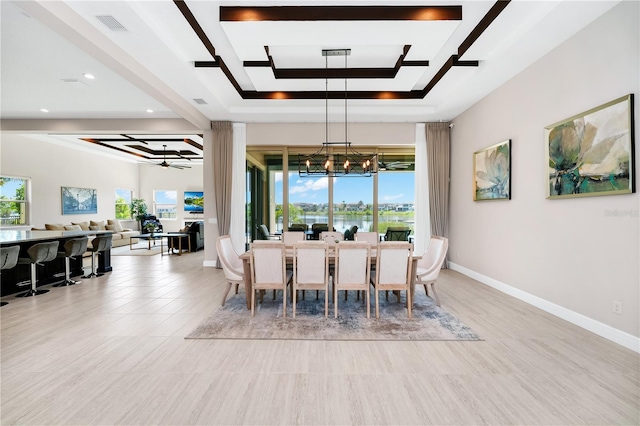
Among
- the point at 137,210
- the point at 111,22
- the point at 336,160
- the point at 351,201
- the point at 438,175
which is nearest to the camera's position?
the point at 111,22

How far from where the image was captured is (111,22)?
3021 mm

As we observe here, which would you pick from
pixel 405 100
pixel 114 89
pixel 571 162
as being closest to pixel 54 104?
pixel 114 89

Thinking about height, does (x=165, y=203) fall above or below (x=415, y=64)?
below

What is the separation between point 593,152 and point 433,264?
2175mm

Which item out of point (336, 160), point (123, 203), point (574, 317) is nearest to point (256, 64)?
point (336, 160)

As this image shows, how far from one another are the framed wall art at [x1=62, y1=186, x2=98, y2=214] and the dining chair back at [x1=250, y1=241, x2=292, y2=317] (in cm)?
929

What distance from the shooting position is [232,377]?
7.60 feet

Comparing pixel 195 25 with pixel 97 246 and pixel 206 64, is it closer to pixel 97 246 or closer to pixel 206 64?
pixel 206 64

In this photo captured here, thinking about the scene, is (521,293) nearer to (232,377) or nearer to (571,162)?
(571,162)

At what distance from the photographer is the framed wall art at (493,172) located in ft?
14.9

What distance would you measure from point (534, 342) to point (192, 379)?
10.3 feet

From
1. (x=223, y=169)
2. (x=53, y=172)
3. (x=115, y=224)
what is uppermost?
(x=53, y=172)

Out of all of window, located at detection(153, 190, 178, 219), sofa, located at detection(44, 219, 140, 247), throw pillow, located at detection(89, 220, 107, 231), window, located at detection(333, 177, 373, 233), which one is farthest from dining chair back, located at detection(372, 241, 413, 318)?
window, located at detection(153, 190, 178, 219)

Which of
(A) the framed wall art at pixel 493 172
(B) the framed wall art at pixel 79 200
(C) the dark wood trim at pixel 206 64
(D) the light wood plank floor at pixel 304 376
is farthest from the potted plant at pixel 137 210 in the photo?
(A) the framed wall art at pixel 493 172
